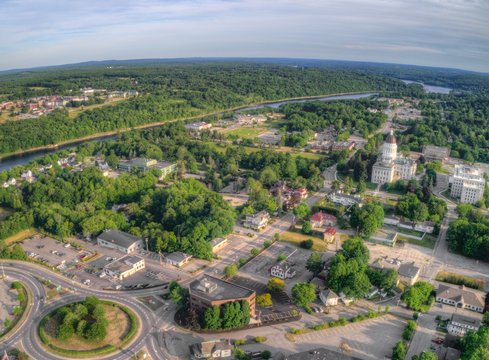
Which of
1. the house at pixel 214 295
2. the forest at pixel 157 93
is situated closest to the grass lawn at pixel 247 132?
the forest at pixel 157 93

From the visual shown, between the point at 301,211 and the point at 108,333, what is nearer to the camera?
the point at 108,333

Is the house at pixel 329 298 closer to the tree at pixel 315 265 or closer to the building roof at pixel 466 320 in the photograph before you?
the tree at pixel 315 265

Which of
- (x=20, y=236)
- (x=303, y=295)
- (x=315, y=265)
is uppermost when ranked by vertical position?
(x=315, y=265)

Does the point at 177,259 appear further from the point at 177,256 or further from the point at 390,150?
Answer: the point at 390,150

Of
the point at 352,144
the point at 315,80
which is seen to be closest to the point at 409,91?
the point at 315,80

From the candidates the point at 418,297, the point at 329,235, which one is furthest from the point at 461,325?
the point at 329,235

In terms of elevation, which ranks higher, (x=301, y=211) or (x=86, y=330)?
(x=301, y=211)

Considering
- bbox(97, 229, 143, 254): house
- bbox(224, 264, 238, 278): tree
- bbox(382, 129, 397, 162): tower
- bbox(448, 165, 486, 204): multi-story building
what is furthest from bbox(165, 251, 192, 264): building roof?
bbox(382, 129, 397, 162): tower

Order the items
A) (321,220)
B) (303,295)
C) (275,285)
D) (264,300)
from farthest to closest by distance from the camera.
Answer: (321,220)
(275,285)
(264,300)
(303,295)
